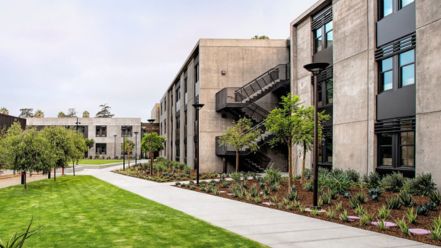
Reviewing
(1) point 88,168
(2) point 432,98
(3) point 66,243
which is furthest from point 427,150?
(1) point 88,168

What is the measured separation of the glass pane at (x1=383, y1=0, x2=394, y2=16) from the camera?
62.0 feet

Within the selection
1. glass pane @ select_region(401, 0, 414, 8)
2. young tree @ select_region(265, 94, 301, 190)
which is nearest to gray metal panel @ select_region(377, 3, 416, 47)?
glass pane @ select_region(401, 0, 414, 8)

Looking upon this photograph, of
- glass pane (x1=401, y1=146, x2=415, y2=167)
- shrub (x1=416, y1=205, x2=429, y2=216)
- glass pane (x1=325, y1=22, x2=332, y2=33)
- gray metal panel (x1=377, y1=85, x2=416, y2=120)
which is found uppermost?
glass pane (x1=325, y1=22, x2=332, y2=33)

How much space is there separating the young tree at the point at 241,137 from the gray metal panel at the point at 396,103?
34.7 ft

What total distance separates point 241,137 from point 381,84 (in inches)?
Answer: 441

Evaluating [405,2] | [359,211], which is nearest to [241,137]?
[405,2]

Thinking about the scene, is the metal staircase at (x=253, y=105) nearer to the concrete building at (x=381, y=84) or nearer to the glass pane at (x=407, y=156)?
the concrete building at (x=381, y=84)

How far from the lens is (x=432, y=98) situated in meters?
15.4

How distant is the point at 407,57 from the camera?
17.9 m

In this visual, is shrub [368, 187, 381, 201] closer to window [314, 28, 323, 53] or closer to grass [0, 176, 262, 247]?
grass [0, 176, 262, 247]

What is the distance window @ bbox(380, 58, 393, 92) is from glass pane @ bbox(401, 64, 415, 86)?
65 cm

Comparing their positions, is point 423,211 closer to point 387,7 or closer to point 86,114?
point 387,7

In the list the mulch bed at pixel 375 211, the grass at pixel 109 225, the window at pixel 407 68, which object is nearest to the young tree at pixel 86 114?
the grass at pixel 109 225

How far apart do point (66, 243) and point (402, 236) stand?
26.1ft
